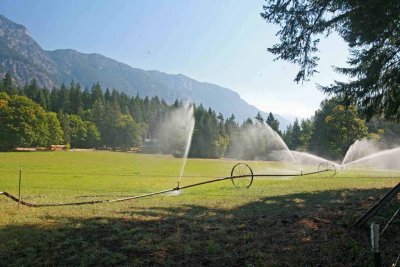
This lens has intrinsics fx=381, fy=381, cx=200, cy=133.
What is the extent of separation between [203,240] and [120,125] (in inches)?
5498

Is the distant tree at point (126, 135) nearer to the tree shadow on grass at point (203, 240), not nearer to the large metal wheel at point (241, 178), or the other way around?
the large metal wheel at point (241, 178)

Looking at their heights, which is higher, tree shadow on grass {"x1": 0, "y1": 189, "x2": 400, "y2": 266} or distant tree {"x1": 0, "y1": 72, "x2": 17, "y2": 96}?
distant tree {"x1": 0, "y1": 72, "x2": 17, "y2": 96}

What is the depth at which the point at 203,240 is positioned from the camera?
1065cm

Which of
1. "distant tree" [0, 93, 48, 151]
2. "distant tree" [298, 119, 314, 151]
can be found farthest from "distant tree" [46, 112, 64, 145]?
"distant tree" [298, 119, 314, 151]

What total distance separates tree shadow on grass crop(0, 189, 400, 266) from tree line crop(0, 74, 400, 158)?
207 feet

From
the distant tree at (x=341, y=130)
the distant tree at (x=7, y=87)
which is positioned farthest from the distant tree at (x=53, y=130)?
the distant tree at (x=341, y=130)

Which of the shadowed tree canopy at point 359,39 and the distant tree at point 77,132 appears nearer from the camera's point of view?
the shadowed tree canopy at point 359,39

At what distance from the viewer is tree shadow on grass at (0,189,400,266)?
904 cm

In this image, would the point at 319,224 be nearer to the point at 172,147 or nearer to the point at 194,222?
the point at 194,222

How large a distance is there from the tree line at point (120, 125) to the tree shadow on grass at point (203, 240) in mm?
63054

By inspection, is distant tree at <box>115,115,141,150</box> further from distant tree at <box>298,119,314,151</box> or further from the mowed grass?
the mowed grass

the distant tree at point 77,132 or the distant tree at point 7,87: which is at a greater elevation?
the distant tree at point 7,87

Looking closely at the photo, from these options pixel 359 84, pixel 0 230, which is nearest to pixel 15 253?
pixel 0 230

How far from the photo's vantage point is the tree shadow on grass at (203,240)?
9.04 metres
